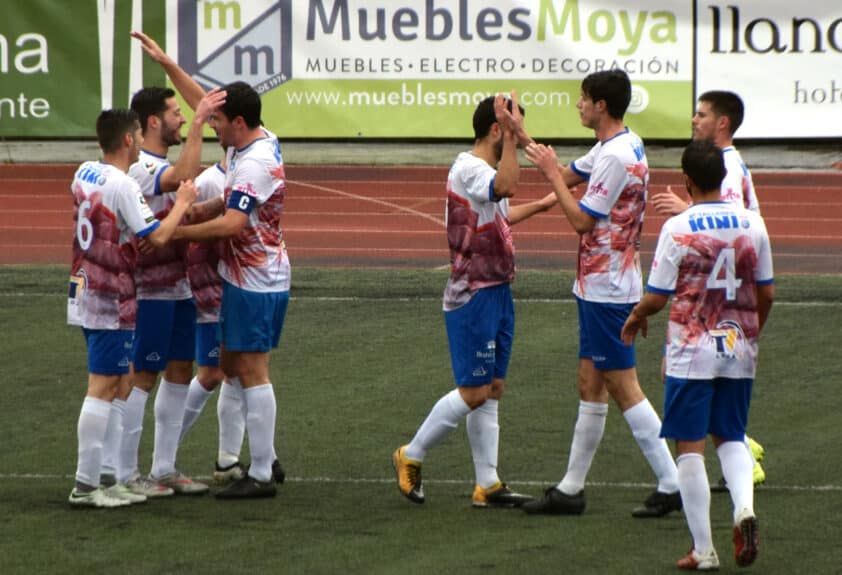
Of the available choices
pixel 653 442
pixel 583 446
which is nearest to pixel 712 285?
pixel 653 442

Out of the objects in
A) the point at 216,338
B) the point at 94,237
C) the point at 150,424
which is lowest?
the point at 150,424

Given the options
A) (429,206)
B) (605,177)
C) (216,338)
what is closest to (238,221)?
(216,338)

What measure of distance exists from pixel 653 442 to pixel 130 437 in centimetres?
254

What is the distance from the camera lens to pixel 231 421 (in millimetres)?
8055

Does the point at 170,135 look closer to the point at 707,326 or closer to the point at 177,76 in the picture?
the point at 177,76

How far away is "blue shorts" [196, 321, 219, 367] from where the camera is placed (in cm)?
799

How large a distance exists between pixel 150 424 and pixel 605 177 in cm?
356

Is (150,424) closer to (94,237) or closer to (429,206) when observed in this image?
(94,237)

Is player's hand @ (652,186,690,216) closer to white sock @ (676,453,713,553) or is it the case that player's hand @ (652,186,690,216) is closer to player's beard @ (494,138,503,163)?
player's beard @ (494,138,503,163)

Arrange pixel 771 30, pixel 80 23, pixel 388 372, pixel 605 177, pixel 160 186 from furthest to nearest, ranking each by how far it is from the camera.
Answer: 1. pixel 80 23
2. pixel 771 30
3. pixel 388 372
4. pixel 160 186
5. pixel 605 177

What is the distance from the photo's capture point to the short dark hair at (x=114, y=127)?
23.8 feet

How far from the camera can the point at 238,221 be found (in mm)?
7297

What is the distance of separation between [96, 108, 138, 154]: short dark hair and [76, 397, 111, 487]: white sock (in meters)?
1.19

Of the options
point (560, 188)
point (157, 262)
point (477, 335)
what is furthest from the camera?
point (157, 262)
